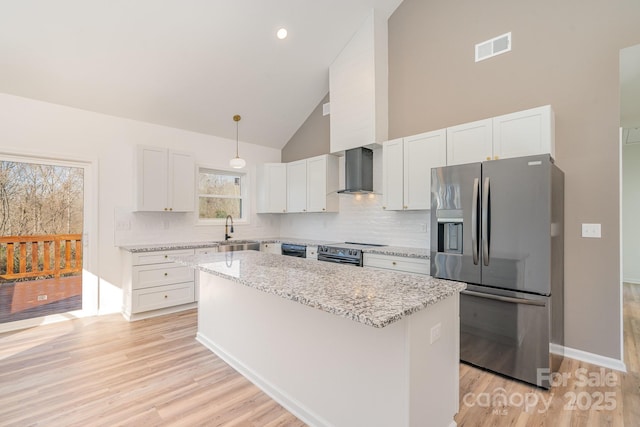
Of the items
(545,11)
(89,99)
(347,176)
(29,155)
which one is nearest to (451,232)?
(347,176)

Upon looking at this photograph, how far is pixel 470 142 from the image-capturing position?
3.09 m

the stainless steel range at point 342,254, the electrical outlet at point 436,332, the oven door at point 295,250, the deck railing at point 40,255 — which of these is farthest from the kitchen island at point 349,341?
the deck railing at point 40,255

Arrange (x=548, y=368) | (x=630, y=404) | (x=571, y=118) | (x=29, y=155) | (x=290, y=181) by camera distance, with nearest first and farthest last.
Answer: (x=630, y=404) → (x=548, y=368) → (x=571, y=118) → (x=29, y=155) → (x=290, y=181)

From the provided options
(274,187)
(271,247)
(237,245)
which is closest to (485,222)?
(271,247)

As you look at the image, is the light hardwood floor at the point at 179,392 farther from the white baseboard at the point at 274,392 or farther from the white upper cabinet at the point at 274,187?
the white upper cabinet at the point at 274,187

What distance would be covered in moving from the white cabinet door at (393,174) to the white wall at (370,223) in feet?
1.31

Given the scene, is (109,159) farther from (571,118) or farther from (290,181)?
(571,118)

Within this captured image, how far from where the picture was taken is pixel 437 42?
3.75 m

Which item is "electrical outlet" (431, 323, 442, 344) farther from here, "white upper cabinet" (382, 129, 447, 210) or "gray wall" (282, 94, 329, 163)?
"gray wall" (282, 94, 329, 163)

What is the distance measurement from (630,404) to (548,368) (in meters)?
0.49

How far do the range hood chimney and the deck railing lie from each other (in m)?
3.65

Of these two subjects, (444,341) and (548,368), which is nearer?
(444,341)

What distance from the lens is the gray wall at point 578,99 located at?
264cm

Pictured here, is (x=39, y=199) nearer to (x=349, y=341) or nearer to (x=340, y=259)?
(x=340, y=259)
